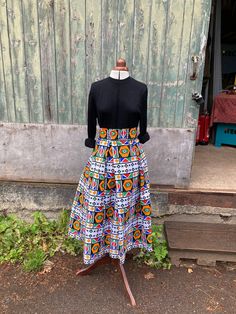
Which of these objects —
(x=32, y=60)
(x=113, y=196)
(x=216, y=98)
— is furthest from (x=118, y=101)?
(x=216, y=98)

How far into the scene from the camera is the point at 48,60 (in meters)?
3.05

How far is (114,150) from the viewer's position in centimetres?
232

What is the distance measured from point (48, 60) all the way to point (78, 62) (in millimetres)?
317

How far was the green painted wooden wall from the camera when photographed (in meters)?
2.85

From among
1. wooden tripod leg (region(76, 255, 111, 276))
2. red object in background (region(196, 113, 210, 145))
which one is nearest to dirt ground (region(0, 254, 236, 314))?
wooden tripod leg (region(76, 255, 111, 276))

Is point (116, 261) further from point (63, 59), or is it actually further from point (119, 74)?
point (63, 59)

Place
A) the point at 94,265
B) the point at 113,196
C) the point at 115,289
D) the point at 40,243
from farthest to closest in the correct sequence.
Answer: the point at 40,243 → the point at 94,265 → the point at 115,289 → the point at 113,196

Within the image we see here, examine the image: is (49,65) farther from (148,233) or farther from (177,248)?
(177,248)

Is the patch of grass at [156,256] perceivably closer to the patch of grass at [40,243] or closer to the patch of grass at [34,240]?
the patch of grass at [40,243]

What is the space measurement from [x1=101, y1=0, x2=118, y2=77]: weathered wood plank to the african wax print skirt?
39.8 inches

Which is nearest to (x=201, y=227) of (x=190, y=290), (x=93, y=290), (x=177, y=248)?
(x=177, y=248)

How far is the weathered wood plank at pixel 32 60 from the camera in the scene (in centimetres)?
290

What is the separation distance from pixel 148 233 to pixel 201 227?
2.94 ft

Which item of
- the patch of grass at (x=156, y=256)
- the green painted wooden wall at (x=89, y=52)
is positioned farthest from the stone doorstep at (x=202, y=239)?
the green painted wooden wall at (x=89, y=52)
